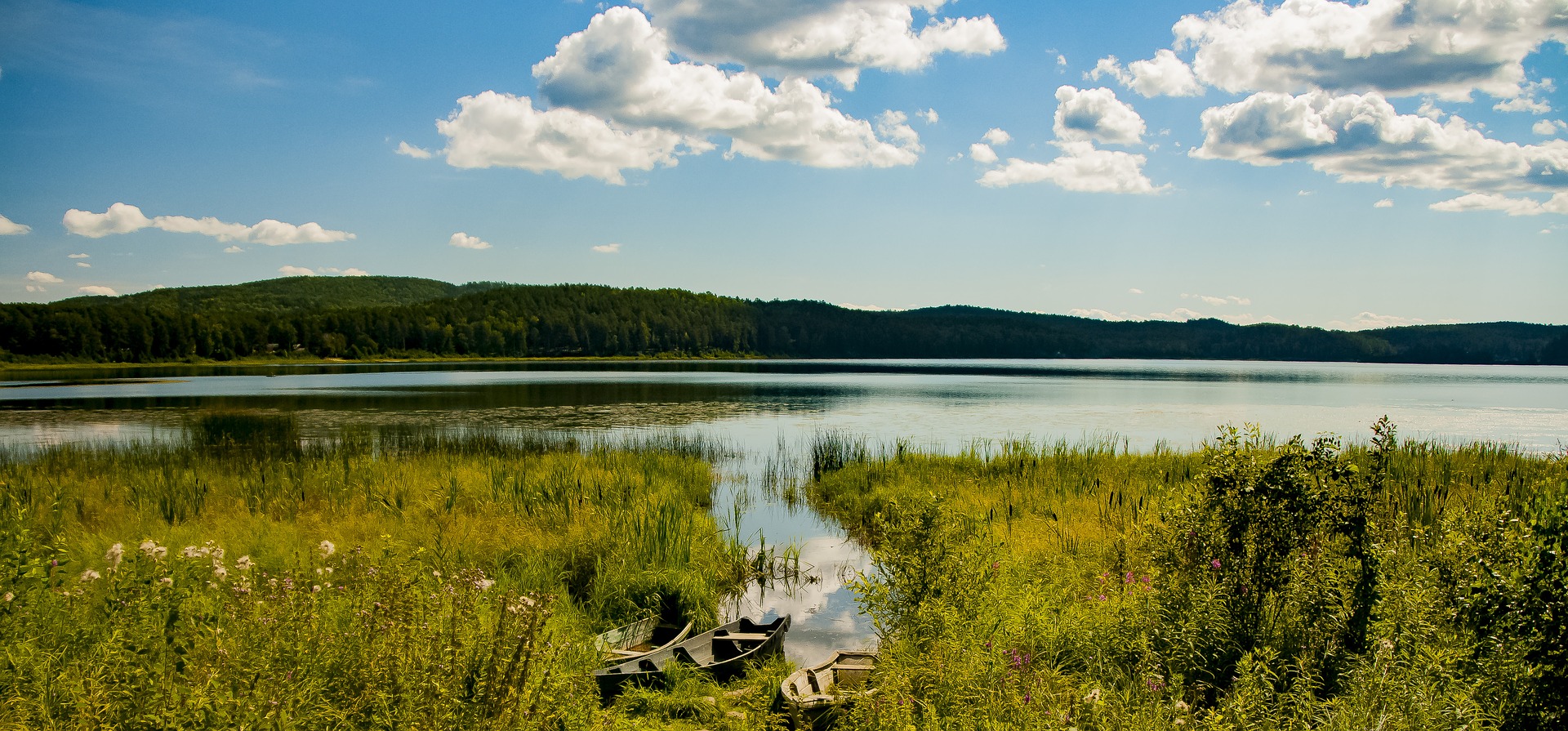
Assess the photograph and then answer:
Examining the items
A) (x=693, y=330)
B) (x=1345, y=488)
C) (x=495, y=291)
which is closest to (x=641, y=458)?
(x=1345, y=488)

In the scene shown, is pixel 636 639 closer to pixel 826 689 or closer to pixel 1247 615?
pixel 826 689

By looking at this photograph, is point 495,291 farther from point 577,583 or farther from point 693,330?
point 577,583

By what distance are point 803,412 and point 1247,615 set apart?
1360 inches

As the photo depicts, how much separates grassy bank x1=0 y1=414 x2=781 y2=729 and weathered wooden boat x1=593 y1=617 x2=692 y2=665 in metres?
0.27

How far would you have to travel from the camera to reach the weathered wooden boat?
27.0 feet

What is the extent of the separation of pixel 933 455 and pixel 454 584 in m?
16.8

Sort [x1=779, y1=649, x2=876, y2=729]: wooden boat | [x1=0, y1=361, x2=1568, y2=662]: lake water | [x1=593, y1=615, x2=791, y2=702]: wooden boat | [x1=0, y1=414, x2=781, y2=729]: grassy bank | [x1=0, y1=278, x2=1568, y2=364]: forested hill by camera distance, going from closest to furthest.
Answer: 1. [x1=0, y1=414, x2=781, y2=729]: grassy bank
2. [x1=779, y1=649, x2=876, y2=729]: wooden boat
3. [x1=593, y1=615, x2=791, y2=702]: wooden boat
4. [x1=0, y1=361, x2=1568, y2=662]: lake water
5. [x1=0, y1=278, x2=1568, y2=364]: forested hill

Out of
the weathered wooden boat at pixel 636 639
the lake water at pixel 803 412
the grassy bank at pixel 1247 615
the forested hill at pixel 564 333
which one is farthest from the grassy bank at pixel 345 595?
the forested hill at pixel 564 333

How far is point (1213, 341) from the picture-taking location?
19612 centimetres

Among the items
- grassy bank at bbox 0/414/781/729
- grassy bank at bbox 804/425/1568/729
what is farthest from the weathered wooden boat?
grassy bank at bbox 804/425/1568/729

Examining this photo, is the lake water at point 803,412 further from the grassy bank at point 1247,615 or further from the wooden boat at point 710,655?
the grassy bank at point 1247,615

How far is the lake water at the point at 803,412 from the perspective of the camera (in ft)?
55.3

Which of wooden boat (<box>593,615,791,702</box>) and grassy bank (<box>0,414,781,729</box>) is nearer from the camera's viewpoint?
grassy bank (<box>0,414,781,729</box>)

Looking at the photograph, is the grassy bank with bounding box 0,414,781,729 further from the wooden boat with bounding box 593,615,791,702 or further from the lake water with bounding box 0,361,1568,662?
the lake water with bounding box 0,361,1568,662
